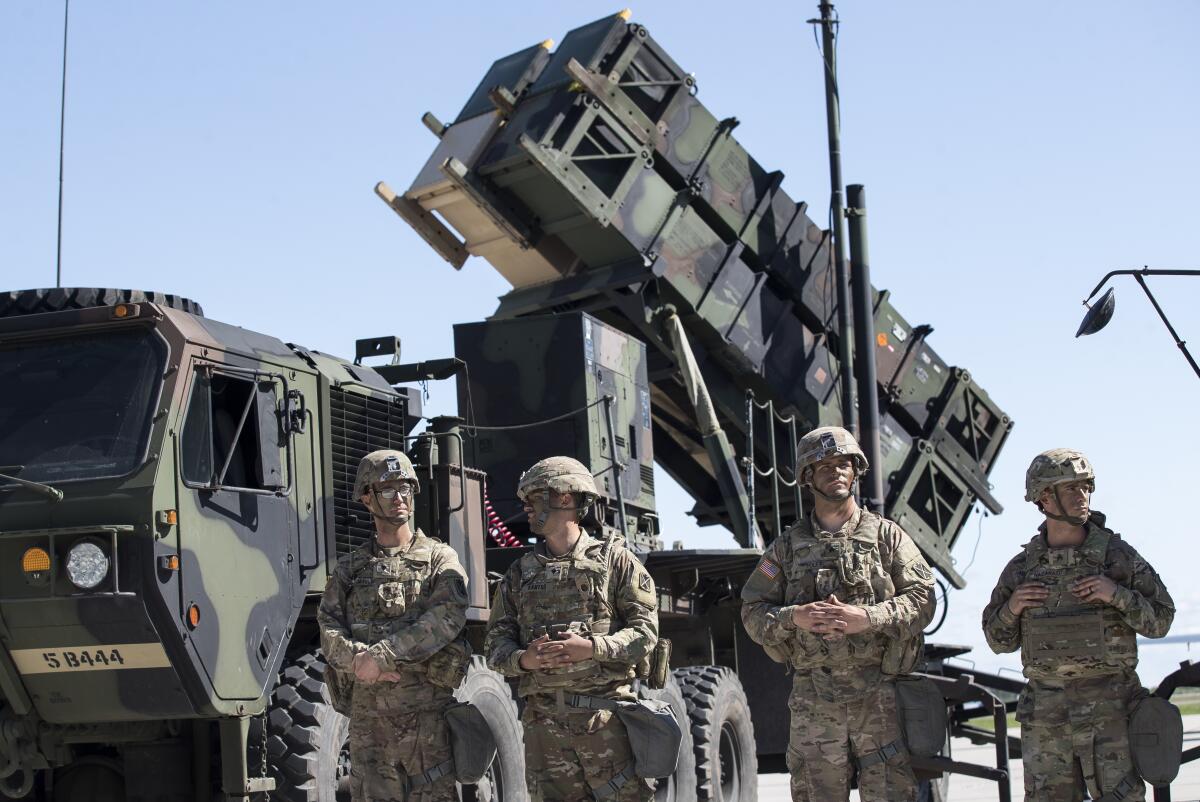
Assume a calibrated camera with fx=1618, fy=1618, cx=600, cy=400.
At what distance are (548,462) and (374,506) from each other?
68 cm

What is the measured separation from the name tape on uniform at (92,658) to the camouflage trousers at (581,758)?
4.45ft

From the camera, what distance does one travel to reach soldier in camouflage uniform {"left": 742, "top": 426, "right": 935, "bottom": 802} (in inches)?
208

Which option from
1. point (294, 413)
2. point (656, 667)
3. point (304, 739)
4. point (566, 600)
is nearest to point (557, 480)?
point (566, 600)

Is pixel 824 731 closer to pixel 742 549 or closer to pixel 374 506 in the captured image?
pixel 374 506

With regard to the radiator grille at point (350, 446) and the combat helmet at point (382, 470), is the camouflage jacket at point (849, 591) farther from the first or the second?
the radiator grille at point (350, 446)

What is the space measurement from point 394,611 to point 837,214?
5823mm

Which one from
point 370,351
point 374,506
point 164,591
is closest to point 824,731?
point 374,506

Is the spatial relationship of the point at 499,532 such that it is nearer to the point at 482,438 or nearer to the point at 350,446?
the point at 482,438

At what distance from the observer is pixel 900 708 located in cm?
533

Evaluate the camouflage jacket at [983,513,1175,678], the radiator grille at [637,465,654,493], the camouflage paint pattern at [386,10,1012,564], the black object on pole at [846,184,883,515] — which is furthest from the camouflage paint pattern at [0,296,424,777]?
the black object on pole at [846,184,883,515]

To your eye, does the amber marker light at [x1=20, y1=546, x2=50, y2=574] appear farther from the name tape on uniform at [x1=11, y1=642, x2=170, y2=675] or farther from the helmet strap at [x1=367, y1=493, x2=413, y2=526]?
the helmet strap at [x1=367, y1=493, x2=413, y2=526]

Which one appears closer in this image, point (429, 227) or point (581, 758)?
point (581, 758)

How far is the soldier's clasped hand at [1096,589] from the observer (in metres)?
5.32

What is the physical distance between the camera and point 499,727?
23.7 ft
